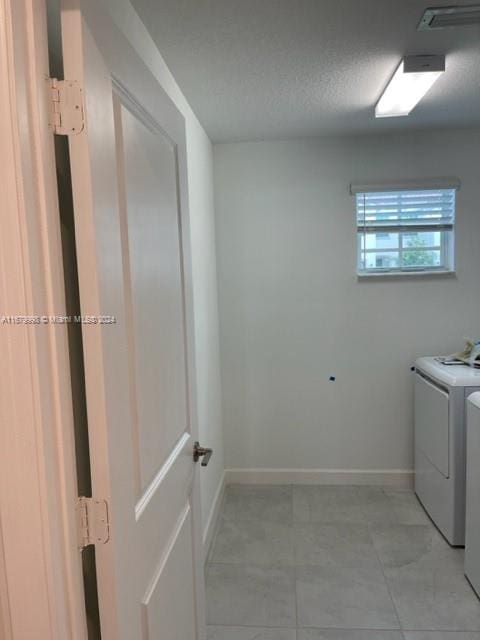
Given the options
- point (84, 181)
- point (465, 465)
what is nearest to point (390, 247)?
point (465, 465)

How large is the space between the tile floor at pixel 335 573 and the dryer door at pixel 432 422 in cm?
43

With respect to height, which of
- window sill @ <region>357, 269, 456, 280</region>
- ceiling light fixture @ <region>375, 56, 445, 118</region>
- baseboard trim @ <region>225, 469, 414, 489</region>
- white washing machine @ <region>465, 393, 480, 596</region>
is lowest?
baseboard trim @ <region>225, 469, 414, 489</region>

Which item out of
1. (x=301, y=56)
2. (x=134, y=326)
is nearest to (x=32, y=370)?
(x=134, y=326)

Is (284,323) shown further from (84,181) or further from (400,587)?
(84,181)

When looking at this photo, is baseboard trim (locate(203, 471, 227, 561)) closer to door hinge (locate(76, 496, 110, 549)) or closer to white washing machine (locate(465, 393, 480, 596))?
white washing machine (locate(465, 393, 480, 596))

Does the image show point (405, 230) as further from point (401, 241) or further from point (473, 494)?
point (473, 494)

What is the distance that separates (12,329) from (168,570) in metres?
0.86

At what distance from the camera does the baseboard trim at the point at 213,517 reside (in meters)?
2.54

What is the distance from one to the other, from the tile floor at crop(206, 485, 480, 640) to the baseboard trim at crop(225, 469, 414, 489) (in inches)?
4.6

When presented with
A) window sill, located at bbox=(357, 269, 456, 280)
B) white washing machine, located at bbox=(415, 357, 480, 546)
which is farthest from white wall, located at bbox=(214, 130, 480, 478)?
white washing machine, located at bbox=(415, 357, 480, 546)

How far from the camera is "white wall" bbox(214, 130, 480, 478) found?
3.13 metres

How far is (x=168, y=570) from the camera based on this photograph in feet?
4.14

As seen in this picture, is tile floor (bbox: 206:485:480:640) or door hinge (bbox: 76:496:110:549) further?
tile floor (bbox: 206:485:480:640)

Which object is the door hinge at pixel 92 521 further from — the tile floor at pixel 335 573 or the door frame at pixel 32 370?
the tile floor at pixel 335 573
